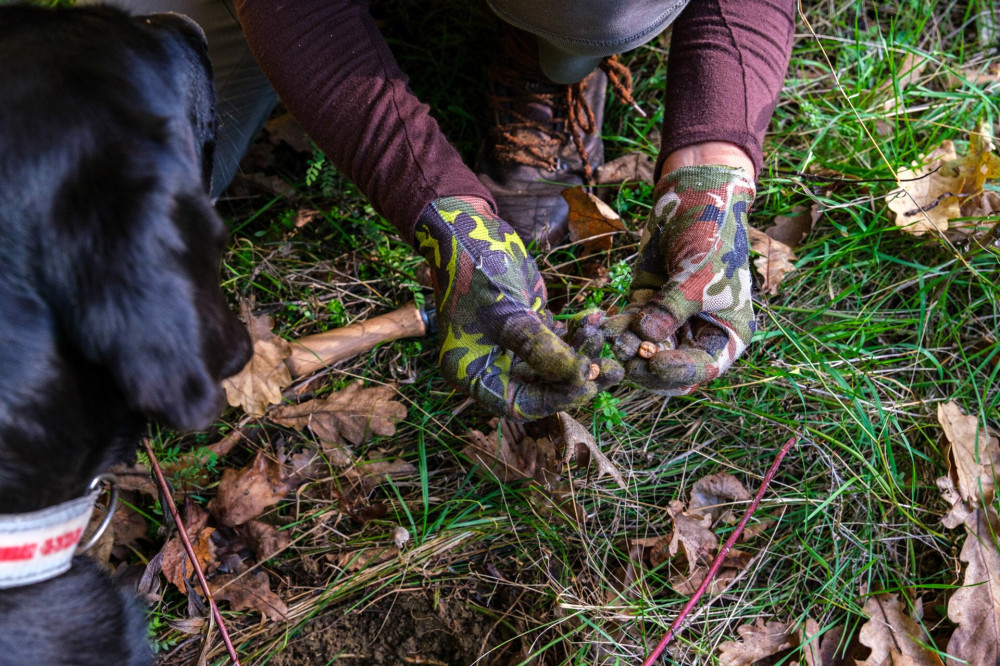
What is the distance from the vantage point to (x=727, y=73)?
1.74 m

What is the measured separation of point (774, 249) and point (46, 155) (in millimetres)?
1866

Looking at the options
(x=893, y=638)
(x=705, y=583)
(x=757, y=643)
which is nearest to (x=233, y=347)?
(x=705, y=583)

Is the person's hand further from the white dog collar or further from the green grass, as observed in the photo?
the white dog collar

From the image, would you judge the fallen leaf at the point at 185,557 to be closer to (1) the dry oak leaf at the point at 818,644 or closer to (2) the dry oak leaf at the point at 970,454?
(1) the dry oak leaf at the point at 818,644

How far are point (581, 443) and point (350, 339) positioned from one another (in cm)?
76

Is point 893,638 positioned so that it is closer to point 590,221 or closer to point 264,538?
point 590,221

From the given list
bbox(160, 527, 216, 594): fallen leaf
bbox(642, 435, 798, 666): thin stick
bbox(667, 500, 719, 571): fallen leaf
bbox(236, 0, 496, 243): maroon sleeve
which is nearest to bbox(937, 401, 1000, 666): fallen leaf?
bbox(642, 435, 798, 666): thin stick

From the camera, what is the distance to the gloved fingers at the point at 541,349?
143 centimetres

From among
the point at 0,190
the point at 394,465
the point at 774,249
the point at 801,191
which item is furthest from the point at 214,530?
the point at 801,191

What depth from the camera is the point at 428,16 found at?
2.47 metres

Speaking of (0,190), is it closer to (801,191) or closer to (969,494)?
(801,191)

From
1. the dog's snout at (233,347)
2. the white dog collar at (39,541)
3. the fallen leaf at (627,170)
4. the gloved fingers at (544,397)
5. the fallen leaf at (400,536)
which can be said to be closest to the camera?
the white dog collar at (39,541)

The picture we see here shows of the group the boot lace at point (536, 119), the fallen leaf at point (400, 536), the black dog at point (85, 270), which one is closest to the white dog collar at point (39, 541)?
the black dog at point (85, 270)

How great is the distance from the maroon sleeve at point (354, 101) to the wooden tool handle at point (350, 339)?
0.44 metres
